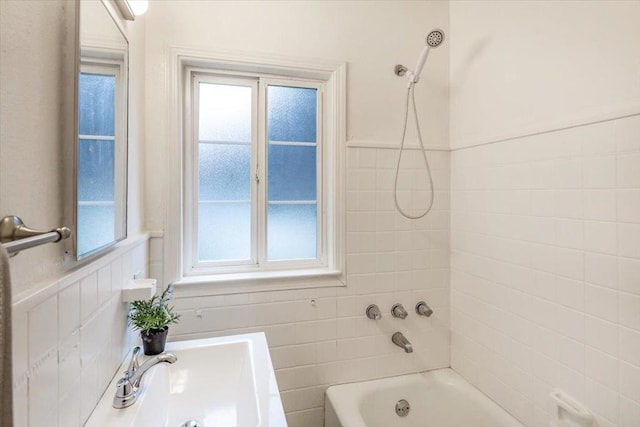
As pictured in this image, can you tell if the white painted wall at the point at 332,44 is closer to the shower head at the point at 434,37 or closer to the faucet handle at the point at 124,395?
the shower head at the point at 434,37

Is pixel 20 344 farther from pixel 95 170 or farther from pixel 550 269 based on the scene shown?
pixel 550 269

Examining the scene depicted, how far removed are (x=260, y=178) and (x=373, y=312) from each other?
0.98 meters

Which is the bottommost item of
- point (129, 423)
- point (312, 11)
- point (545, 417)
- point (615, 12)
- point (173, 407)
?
point (545, 417)

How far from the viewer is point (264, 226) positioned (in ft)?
5.80

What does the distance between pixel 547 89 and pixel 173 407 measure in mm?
1968

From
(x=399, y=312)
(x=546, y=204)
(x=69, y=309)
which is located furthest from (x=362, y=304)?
(x=69, y=309)

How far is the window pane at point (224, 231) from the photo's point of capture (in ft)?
5.61

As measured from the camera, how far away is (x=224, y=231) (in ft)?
5.72

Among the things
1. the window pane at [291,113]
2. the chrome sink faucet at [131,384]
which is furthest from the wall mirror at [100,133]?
the window pane at [291,113]

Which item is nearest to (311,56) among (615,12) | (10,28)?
(615,12)

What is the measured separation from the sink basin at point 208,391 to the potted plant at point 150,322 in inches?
3.2

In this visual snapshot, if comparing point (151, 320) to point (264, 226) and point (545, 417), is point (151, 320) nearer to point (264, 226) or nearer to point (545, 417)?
point (264, 226)

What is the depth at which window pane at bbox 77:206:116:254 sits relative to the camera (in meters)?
0.74

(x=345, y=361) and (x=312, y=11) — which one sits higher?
(x=312, y=11)
